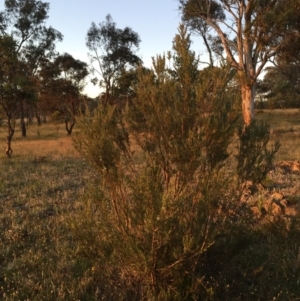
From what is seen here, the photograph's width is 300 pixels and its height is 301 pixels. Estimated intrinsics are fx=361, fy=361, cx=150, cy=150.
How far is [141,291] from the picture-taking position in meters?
3.79

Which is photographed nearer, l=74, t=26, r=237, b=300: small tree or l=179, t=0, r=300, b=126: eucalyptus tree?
l=74, t=26, r=237, b=300: small tree

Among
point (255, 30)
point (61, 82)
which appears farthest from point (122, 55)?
point (255, 30)

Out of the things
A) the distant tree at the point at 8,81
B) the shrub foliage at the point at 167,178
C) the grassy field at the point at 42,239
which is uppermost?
the distant tree at the point at 8,81

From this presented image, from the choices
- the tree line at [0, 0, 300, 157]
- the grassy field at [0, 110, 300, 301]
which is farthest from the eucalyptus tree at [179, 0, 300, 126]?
the grassy field at [0, 110, 300, 301]

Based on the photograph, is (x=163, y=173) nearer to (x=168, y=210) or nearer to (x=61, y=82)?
(x=168, y=210)

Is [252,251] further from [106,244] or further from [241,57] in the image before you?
[241,57]

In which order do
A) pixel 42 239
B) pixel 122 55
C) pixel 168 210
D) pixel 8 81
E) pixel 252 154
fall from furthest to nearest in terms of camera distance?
pixel 122 55 → pixel 8 81 → pixel 42 239 → pixel 252 154 → pixel 168 210

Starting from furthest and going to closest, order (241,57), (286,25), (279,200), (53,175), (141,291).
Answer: (241,57) < (286,25) < (53,175) < (279,200) < (141,291)

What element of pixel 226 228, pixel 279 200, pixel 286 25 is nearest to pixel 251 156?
pixel 226 228

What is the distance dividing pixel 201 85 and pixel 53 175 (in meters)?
8.32

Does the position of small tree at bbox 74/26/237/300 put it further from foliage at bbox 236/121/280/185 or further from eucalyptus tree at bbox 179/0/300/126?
eucalyptus tree at bbox 179/0/300/126

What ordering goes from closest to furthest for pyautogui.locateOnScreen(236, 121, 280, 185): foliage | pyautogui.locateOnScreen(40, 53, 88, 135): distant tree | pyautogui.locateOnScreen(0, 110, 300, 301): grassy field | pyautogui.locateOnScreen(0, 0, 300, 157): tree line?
pyautogui.locateOnScreen(236, 121, 280, 185): foliage < pyautogui.locateOnScreen(0, 110, 300, 301): grassy field < pyautogui.locateOnScreen(0, 0, 300, 157): tree line < pyautogui.locateOnScreen(40, 53, 88, 135): distant tree

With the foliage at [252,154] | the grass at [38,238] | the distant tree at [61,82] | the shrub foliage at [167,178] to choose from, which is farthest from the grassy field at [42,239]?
the distant tree at [61,82]

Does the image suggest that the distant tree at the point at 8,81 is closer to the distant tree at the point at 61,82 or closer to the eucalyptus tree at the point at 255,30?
the eucalyptus tree at the point at 255,30
